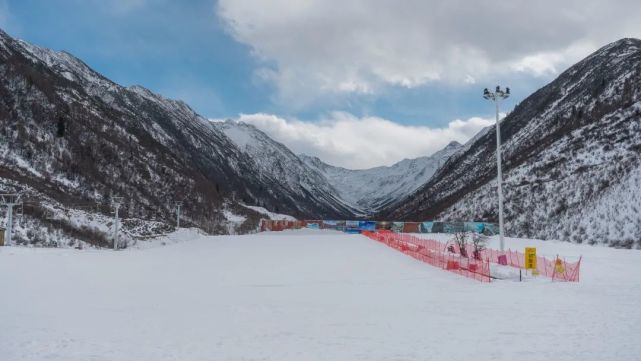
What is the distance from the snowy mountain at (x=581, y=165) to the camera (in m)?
50.8

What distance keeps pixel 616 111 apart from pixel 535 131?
4106 cm

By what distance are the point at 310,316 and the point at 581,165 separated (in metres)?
70.1

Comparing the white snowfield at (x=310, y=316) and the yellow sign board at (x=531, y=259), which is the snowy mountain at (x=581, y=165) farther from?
the white snowfield at (x=310, y=316)

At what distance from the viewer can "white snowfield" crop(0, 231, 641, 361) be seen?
10039mm

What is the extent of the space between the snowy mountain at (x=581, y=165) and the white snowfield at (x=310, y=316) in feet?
94.4

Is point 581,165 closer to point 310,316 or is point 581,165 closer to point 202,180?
point 310,316

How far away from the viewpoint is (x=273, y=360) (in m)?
9.45

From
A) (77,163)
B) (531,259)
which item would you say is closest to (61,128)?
(77,163)

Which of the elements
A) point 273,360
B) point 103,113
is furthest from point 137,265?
point 103,113

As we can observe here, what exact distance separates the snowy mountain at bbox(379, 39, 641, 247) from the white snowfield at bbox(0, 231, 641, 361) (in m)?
28.8

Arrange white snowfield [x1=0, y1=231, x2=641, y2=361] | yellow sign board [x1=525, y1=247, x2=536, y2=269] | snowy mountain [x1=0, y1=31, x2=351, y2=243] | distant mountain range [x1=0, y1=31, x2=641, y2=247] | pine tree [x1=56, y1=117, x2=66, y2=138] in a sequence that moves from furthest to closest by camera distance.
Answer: pine tree [x1=56, y1=117, x2=66, y2=138] → snowy mountain [x1=0, y1=31, x2=351, y2=243] → distant mountain range [x1=0, y1=31, x2=641, y2=247] → yellow sign board [x1=525, y1=247, x2=536, y2=269] → white snowfield [x1=0, y1=231, x2=641, y2=361]

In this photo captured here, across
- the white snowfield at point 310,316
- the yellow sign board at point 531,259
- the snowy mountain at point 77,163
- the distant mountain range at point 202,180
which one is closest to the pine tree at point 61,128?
the snowy mountain at point 77,163

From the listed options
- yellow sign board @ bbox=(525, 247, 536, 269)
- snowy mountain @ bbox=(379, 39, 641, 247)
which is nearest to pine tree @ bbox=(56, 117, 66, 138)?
snowy mountain @ bbox=(379, 39, 641, 247)

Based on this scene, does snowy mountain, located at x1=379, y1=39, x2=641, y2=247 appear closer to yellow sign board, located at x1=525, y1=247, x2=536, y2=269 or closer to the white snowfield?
yellow sign board, located at x1=525, y1=247, x2=536, y2=269
